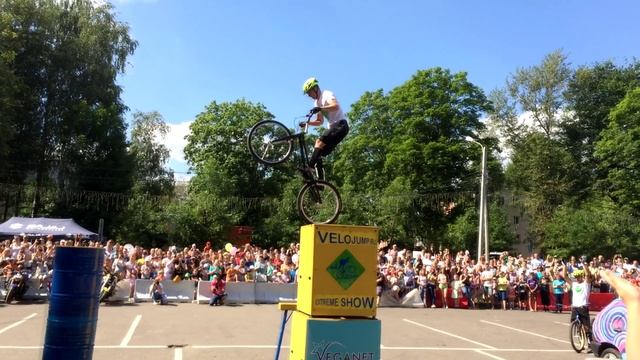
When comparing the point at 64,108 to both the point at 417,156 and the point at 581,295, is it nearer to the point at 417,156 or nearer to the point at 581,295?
the point at 417,156

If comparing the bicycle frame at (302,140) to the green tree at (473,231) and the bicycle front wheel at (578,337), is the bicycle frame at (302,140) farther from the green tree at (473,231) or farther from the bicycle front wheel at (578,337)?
the green tree at (473,231)

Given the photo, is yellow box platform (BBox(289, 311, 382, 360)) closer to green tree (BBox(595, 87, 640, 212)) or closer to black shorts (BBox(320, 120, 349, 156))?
black shorts (BBox(320, 120, 349, 156))

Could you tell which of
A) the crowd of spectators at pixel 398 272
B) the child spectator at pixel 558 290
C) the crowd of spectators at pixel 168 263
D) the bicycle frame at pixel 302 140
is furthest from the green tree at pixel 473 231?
the bicycle frame at pixel 302 140

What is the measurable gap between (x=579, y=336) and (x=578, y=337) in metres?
0.03

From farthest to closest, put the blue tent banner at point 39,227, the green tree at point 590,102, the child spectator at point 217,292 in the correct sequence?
the green tree at point 590,102 → the blue tent banner at point 39,227 → the child spectator at point 217,292

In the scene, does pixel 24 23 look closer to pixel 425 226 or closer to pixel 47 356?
pixel 425 226

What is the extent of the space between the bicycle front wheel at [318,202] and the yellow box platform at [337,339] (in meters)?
1.72

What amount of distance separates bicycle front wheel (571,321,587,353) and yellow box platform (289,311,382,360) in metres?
7.89

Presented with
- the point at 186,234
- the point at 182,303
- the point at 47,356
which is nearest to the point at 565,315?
the point at 182,303

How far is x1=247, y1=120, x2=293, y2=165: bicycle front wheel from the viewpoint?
6.88 m

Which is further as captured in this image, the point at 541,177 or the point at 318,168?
the point at 541,177

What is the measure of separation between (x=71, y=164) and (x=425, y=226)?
2438 centimetres

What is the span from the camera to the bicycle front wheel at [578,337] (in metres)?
11.6

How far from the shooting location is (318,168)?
22.9ft
